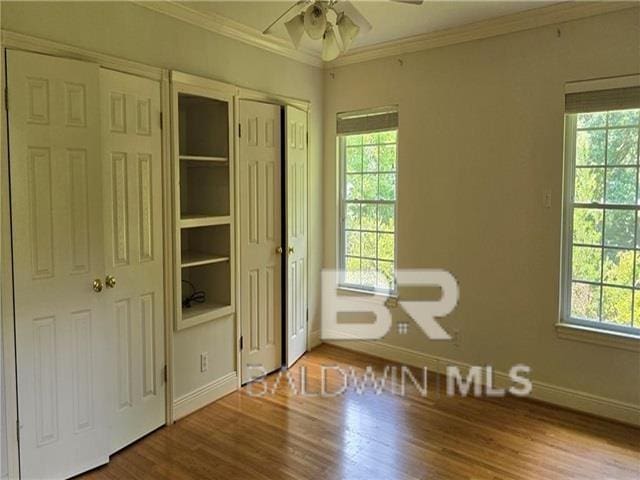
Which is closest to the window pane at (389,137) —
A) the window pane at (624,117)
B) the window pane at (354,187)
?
the window pane at (354,187)

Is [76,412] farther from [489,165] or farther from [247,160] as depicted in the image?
[489,165]

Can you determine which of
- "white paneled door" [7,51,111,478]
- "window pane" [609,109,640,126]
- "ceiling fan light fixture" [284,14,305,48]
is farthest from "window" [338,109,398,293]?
"white paneled door" [7,51,111,478]

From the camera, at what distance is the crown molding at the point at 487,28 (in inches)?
119

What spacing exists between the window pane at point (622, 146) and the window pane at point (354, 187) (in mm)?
1973

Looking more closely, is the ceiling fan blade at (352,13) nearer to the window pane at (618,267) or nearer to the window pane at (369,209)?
the window pane at (369,209)

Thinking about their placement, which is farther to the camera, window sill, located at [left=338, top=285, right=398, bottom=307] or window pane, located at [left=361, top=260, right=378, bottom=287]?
window pane, located at [left=361, top=260, right=378, bottom=287]

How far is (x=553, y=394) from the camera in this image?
3.38 metres

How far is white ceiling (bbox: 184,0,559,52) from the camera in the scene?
10.1 ft

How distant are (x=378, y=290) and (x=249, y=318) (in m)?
1.23

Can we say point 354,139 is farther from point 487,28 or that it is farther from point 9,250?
point 9,250

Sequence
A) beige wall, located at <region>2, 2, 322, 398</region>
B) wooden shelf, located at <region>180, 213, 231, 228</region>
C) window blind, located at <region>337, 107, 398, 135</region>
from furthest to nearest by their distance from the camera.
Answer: window blind, located at <region>337, 107, 398, 135</region>, wooden shelf, located at <region>180, 213, 231, 228</region>, beige wall, located at <region>2, 2, 322, 398</region>

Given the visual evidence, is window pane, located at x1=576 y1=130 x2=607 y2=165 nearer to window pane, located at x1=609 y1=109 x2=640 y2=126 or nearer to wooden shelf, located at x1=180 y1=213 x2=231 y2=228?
window pane, located at x1=609 y1=109 x2=640 y2=126

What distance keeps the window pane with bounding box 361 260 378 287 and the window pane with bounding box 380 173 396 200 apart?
60cm

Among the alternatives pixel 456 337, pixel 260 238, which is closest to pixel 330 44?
pixel 260 238
